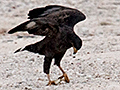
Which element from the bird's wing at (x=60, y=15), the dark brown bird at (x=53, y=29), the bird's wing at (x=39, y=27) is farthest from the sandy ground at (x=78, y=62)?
the bird's wing at (x=60, y=15)

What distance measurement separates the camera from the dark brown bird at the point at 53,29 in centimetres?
615

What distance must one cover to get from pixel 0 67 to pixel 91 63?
60.8 inches

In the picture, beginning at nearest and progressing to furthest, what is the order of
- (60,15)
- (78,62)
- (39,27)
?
(39,27), (60,15), (78,62)

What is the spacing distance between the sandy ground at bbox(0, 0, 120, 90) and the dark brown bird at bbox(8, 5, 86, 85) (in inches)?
19.7

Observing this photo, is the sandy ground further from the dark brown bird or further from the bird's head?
the bird's head

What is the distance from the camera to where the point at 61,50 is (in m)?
6.24

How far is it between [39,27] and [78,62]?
1906mm

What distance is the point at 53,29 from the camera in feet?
20.5

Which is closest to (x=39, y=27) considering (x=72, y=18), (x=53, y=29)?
(x=53, y=29)

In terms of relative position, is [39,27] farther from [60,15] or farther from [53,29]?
[60,15]

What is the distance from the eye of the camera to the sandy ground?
6.56 m

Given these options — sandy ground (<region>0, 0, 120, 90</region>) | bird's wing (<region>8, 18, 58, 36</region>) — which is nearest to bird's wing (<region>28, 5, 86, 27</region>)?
bird's wing (<region>8, 18, 58, 36</region>)

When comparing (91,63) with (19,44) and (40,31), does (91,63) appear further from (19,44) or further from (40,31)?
(19,44)

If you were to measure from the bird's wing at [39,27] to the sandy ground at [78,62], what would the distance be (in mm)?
778
